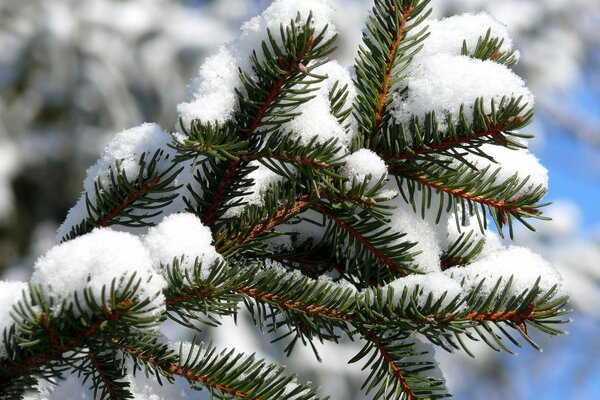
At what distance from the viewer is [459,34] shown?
0.92 m

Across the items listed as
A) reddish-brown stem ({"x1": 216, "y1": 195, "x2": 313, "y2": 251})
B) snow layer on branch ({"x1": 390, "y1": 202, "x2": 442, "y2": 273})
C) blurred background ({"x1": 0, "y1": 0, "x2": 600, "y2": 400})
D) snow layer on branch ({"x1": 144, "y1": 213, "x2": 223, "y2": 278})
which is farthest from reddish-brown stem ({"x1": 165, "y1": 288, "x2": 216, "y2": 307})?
blurred background ({"x1": 0, "y1": 0, "x2": 600, "y2": 400})

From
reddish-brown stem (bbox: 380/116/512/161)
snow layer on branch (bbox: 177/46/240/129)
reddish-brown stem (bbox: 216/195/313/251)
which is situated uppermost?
snow layer on branch (bbox: 177/46/240/129)

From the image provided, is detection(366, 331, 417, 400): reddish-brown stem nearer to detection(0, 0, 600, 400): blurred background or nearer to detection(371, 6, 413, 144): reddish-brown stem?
detection(371, 6, 413, 144): reddish-brown stem

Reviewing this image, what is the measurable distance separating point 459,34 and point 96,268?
58 centimetres

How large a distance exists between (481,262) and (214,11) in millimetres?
5702

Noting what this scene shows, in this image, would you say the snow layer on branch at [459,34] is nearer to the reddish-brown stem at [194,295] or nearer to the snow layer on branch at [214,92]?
the snow layer on branch at [214,92]

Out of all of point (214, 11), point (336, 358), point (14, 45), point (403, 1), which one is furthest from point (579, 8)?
point (403, 1)

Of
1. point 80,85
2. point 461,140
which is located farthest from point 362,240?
point 80,85

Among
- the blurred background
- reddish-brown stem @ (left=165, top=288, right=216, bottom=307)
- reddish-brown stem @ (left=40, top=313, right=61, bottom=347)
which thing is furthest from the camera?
the blurred background

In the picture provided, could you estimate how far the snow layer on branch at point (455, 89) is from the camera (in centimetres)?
79

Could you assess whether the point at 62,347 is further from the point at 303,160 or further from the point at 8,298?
the point at 303,160

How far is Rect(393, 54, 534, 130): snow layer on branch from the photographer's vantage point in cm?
79

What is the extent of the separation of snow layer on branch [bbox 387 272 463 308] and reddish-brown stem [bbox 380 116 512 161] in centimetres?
15

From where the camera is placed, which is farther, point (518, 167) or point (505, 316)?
point (518, 167)
